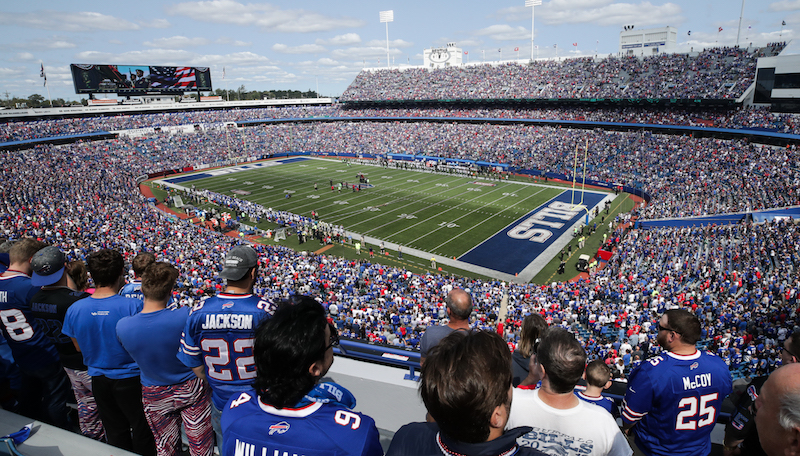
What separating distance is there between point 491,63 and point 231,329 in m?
74.0

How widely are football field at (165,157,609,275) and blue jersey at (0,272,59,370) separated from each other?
21.4 metres

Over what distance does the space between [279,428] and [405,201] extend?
36.0 metres

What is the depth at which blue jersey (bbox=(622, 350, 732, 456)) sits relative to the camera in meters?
3.21

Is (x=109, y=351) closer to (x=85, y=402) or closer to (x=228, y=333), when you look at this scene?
(x=85, y=402)

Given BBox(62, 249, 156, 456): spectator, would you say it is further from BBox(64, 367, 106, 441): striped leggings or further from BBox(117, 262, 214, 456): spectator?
BBox(64, 367, 106, 441): striped leggings

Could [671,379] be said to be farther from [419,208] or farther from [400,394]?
[419,208]

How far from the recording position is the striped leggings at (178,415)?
3.57m

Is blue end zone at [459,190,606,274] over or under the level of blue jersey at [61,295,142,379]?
under

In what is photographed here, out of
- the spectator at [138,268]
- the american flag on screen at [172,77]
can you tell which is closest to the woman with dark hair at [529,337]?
Answer: the spectator at [138,268]

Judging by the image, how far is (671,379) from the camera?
321cm

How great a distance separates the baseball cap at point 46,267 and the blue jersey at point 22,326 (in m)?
0.31

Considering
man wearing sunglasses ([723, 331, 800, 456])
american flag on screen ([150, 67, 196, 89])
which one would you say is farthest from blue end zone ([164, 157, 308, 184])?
man wearing sunglasses ([723, 331, 800, 456])

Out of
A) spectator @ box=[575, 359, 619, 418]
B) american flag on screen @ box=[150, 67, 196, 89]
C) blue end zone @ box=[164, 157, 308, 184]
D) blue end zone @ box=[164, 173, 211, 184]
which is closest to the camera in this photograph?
spectator @ box=[575, 359, 619, 418]

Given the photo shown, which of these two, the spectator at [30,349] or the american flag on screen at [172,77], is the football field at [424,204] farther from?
the american flag on screen at [172,77]
